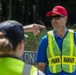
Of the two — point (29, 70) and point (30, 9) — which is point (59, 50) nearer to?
point (29, 70)

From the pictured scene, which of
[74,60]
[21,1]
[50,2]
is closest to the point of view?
[74,60]

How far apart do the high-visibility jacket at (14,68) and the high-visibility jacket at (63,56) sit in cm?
233

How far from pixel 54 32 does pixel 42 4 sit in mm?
25984

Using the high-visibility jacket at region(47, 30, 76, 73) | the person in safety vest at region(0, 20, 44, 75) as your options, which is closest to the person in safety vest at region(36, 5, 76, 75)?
the high-visibility jacket at region(47, 30, 76, 73)

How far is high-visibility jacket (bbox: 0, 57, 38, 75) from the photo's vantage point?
2508mm

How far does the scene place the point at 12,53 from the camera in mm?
2543

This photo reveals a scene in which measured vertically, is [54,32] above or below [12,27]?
below

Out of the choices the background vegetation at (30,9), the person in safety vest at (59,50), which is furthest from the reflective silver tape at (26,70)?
the background vegetation at (30,9)

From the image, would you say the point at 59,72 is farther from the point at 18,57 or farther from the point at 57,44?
the point at 18,57

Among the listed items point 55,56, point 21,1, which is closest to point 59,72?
point 55,56

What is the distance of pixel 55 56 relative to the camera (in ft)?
16.0

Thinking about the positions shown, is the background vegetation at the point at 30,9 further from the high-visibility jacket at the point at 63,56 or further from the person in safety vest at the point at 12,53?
the person in safety vest at the point at 12,53

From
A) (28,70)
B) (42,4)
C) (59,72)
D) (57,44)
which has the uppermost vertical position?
(28,70)

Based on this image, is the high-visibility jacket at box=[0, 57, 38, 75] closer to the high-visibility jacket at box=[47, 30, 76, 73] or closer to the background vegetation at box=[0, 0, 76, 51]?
the high-visibility jacket at box=[47, 30, 76, 73]
